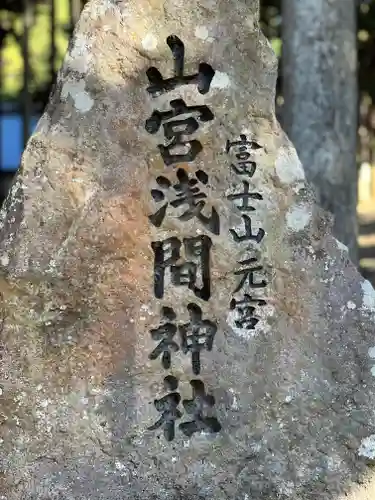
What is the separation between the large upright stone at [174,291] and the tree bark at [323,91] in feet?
4.15

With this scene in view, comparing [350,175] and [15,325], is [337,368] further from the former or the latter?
Result: [350,175]

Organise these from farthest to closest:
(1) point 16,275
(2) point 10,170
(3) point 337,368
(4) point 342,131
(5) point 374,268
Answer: (2) point 10,170 → (5) point 374,268 → (4) point 342,131 → (3) point 337,368 → (1) point 16,275

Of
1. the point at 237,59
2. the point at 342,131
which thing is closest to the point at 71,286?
the point at 237,59

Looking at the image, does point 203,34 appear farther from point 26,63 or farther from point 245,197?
point 26,63

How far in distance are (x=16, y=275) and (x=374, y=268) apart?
471 centimetres

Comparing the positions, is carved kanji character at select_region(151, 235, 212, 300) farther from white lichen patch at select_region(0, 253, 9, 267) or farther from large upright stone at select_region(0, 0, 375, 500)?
white lichen patch at select_region(0, 253, 9, 267)

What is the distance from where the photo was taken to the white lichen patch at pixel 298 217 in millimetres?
2199

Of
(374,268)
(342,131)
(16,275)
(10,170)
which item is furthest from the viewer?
(10,170)

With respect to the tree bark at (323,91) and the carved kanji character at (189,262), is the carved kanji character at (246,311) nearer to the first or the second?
the carved kanji character at (189,262)

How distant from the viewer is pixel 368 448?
2186 mm

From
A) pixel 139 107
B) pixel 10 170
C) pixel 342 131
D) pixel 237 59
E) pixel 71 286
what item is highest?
pixel 10 170

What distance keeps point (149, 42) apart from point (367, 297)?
95 centimetres

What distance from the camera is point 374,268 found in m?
6.33

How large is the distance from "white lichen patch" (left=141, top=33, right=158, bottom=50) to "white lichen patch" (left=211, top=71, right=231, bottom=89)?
19 cm
